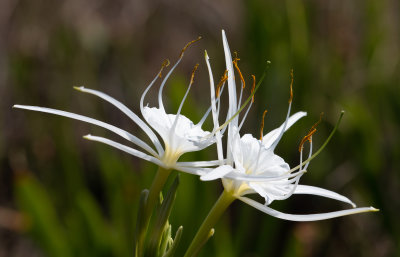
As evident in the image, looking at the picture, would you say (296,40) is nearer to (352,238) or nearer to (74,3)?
(352,238)

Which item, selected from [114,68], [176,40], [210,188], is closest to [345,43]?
[176,40]

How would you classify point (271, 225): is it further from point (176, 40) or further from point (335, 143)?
point (176, 40)

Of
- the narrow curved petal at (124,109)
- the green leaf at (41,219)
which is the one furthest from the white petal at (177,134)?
the green leaf at (41,219)

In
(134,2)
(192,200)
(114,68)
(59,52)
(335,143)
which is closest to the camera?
(192,200)

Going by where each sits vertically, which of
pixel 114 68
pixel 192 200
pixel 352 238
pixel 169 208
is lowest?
pixel 352 238

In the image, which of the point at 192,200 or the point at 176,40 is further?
the point at 176,40

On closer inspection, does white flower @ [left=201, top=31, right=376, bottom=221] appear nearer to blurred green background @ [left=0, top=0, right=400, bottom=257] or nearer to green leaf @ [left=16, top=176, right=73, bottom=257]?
blurred green background @ [left=0, top=0, right=400, bottom=257]

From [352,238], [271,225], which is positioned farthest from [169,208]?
[352,238]

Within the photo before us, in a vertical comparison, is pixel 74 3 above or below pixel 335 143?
A: above

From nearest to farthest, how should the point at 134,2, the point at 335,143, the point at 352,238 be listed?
the point at 352,238, the point at 335,143, the point at 134,2

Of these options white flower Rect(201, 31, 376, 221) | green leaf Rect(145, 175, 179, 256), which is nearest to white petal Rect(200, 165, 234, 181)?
white flower Rect(201, 31, 376, 221)

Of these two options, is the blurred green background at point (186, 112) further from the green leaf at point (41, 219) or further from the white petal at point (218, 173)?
the white petal at point (218, 173)
